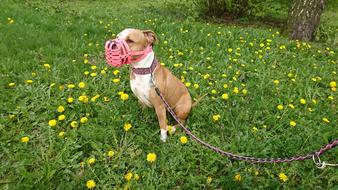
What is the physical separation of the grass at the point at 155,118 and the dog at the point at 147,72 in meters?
0.27

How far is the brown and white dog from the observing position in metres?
2.56

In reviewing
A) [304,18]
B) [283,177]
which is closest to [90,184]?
[283,177]

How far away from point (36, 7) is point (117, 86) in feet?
15.5

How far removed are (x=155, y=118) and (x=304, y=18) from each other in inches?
175

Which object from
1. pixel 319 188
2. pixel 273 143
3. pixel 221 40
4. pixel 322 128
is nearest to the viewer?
pixel 319 188

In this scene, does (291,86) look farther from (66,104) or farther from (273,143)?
(66,104)

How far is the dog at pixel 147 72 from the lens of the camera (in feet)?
7.89

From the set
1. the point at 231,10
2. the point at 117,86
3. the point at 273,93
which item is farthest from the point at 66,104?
the point at 231,10

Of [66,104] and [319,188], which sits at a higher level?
[66,104]

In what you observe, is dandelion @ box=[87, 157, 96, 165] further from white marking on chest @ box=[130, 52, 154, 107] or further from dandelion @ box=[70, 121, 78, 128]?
white marking on chest @ box=[130, 52, 154, 107]

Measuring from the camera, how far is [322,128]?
3.18 meters

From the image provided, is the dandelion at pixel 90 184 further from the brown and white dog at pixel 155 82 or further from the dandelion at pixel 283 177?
the dandelion at pixel 283 177

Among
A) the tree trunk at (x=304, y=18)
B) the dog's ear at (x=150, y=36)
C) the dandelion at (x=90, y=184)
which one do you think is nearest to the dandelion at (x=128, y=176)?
the dandelion at (x=90, y=184)

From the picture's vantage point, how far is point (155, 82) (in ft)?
9.09
